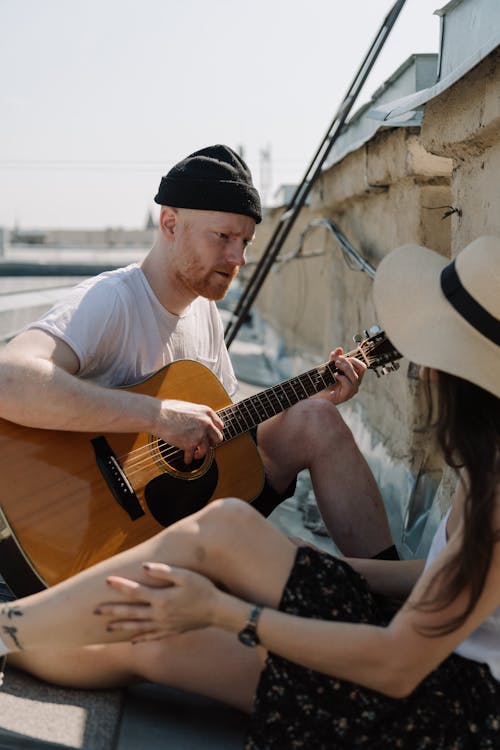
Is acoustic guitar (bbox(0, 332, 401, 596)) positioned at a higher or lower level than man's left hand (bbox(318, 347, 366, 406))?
lower

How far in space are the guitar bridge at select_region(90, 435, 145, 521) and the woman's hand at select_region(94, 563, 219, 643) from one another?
68 cm

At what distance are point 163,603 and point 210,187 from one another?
154cm

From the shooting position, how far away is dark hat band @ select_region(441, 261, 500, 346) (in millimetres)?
1808

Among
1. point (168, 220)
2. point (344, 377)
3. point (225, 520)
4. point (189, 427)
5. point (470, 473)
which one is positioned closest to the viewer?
point (470, 473)

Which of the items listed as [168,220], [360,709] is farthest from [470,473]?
[168,220]

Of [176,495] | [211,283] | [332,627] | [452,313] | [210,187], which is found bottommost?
[176,495]

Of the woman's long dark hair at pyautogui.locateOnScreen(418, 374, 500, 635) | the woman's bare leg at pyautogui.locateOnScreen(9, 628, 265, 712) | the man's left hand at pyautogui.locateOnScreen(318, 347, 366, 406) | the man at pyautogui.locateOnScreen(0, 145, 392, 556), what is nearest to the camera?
the woman's long dark hair at pyautogui.locateOnScreen(418, 374, 500, 635)

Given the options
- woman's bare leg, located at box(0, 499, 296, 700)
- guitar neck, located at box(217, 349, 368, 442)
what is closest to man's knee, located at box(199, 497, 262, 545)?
woman's bare leg, located at box(0, 499, 296, 700)

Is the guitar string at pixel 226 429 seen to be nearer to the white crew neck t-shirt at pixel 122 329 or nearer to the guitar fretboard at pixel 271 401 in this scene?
the guitar fretboard at pixel 271 401

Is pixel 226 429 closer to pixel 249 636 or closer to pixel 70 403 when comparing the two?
pixel 70 403

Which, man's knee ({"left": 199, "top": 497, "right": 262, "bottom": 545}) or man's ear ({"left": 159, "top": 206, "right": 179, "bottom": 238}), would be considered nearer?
man's knee ({"left": 199, "top": 497, "right": 262, "bottom": 545})

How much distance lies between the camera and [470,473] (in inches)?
69.2

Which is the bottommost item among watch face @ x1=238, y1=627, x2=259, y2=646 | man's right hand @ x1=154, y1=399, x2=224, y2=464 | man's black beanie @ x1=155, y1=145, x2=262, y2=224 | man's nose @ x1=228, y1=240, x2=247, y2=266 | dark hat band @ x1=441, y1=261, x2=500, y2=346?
watch face @ x1=238, y1=627, x2=259, y2=646

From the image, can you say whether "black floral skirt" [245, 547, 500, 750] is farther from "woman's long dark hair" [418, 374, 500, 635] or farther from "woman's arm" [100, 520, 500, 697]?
"woman's long dark hair" [418, 374, 500, 635]
